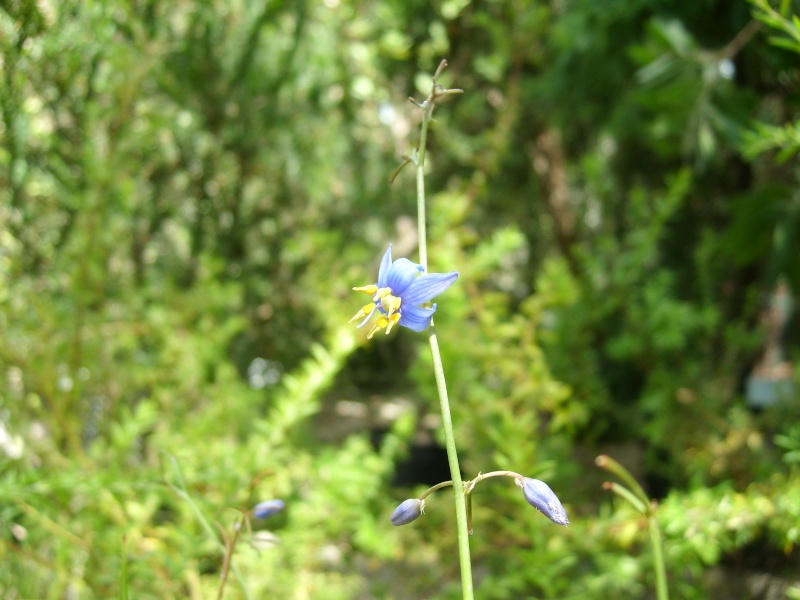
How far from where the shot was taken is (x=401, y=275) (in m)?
0.46

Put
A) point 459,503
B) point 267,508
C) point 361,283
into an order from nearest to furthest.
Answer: point 459,503, point 267,508, point 361,283

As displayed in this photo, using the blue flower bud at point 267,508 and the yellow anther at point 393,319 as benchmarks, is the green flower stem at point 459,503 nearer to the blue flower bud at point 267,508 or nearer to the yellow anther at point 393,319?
the yellow anther at point 393,319

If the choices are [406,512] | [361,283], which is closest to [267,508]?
[406,512]

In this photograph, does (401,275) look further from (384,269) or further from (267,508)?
(267,508)

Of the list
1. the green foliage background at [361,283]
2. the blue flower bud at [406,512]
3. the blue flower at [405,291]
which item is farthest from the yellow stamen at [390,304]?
the green foliage background at [361,283]

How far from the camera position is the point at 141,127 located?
Result: 1730 mm

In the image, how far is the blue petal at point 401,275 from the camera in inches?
18.0

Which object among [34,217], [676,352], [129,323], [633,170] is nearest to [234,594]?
[129,323]

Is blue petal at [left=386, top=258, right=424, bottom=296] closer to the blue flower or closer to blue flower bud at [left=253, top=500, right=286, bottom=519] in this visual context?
the blue flower

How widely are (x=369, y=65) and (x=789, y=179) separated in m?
1.11

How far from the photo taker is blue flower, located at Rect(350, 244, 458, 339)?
0.46 metres

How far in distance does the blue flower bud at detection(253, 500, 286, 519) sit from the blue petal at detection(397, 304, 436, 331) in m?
0.22

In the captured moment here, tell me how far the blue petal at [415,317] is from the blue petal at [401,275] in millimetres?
14

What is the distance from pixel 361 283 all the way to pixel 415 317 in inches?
47.4
